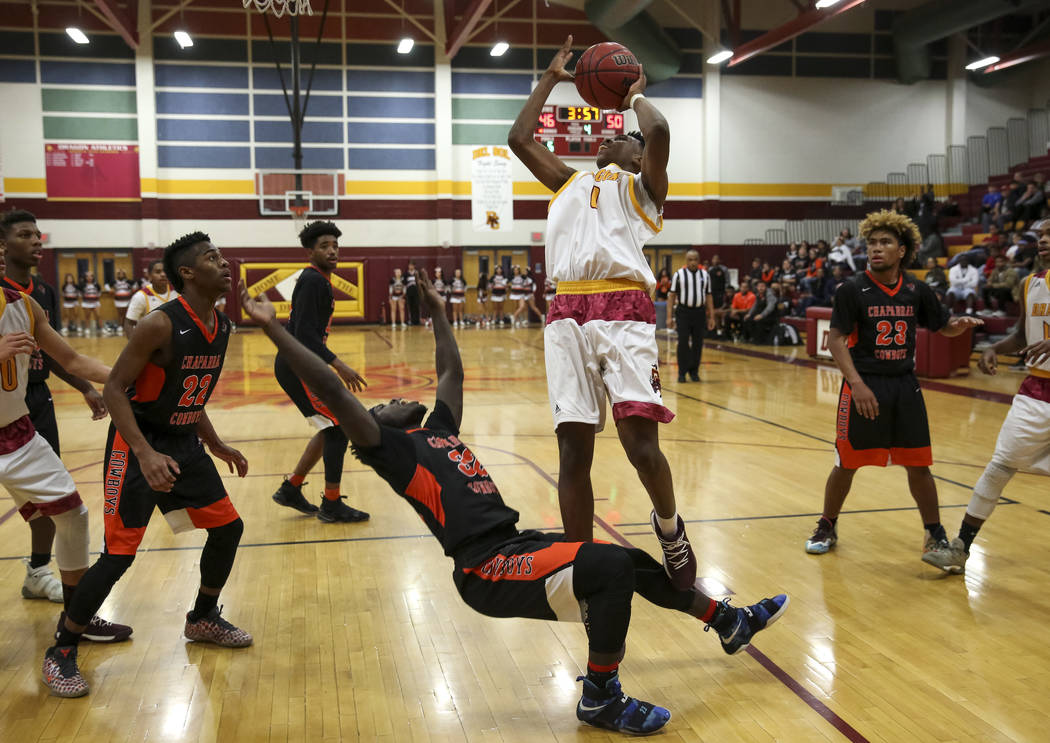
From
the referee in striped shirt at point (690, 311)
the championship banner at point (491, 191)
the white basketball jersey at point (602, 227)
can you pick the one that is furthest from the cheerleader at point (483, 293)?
the white basketball jersey at point (602, 227)

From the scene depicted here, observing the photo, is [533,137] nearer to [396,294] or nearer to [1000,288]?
[1000,288]

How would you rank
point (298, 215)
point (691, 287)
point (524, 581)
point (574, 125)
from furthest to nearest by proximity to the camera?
point (298, 215)
point (574, 125)
point (691, 287)
point (524, 581)

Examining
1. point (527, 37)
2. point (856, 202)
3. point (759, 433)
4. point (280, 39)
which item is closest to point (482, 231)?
point (527, 37)

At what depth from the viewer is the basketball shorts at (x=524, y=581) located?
283 cm

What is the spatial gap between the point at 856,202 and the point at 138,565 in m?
24.3

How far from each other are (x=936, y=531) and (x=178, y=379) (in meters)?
3.68

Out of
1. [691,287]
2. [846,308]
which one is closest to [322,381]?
[846,308]

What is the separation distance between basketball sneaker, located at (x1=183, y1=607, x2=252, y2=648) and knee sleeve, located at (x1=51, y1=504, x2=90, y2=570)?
0.52 m

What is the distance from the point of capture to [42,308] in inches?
159

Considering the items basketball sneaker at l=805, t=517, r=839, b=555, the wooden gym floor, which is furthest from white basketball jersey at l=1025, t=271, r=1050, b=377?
basketball sneaker at l=805, t=517, r=839, b=555

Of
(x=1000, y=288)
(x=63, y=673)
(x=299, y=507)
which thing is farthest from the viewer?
(x=1000, y=288)

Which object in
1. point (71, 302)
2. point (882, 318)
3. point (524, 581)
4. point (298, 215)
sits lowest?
point (524, 581)

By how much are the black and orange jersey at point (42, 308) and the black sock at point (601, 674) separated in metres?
2.73

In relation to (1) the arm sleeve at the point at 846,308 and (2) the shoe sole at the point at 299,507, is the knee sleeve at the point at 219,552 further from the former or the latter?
(1) the arm sleeve at the point at 846,308
